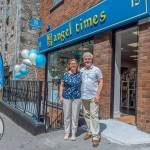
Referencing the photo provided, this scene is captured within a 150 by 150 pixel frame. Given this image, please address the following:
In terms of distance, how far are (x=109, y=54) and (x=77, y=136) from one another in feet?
8.18

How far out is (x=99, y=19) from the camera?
6.93 m

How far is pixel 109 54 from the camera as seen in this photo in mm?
6762

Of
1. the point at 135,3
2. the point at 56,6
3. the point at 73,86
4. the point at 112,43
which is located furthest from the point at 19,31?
the point at 73,86

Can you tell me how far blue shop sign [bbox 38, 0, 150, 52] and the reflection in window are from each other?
0.32 metres

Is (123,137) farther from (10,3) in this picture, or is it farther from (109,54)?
(10,3)

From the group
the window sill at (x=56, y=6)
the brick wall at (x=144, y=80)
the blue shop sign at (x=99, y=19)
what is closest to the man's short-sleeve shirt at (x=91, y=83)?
the brick wall at (x=144, y=80)

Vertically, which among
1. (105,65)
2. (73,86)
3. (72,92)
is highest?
(105,65)

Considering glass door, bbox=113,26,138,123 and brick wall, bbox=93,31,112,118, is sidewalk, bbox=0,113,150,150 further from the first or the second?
glass door, bbox=113,26,138,123

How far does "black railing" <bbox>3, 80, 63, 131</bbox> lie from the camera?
19.7 ft

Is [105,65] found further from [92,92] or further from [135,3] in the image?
[92,92]

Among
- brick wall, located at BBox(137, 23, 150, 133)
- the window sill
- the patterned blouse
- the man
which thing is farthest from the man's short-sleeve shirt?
the window sill

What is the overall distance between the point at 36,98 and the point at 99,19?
2.76 meters

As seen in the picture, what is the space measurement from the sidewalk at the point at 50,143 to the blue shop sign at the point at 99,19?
2756 mm

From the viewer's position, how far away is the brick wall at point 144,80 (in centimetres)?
541
